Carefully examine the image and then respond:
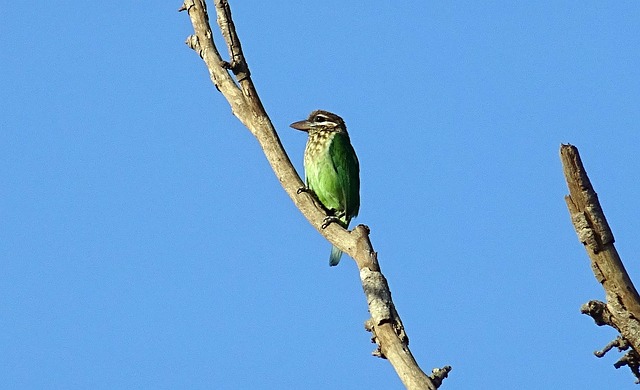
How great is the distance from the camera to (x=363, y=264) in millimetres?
6457

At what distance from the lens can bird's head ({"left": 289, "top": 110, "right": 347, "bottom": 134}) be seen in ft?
31.8

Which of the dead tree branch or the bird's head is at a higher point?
the bird's head

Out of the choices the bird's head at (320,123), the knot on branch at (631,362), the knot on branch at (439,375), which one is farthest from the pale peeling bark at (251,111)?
the bird's head at (320,123)

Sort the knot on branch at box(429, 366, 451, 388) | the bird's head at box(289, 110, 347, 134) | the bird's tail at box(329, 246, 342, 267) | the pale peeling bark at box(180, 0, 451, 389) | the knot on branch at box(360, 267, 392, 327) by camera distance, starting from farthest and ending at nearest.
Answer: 1. the bird's head at box(289, 110, 347, 134)
2. the bird's tail at box(329, 246, 342, 267)
3. the pale peeling bark at box(180, 0, 451, 389)
4. the knot on branch at box(360, 267, 392, 327)
5. the knot on branch at box(429, 366, 451, 388)

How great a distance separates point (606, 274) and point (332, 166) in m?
4.14

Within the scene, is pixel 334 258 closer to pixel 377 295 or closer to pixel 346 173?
pixel 346 173

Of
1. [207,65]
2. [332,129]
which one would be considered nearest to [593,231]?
[207,65]

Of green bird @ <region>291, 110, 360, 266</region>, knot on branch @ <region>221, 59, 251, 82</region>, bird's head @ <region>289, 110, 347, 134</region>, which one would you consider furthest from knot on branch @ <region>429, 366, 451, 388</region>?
bird's head @ <region>289, 110, 347, 134</region>

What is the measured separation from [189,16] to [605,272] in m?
3.90

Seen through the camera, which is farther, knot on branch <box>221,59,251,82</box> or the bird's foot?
knot on branch <box>221,59,251,82</box>

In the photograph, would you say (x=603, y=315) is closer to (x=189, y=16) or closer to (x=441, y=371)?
(x=441, y=371)

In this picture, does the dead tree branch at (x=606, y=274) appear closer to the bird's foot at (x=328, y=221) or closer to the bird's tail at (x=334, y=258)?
the bird's foot at (x=328, y=221)

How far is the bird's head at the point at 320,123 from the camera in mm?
9703

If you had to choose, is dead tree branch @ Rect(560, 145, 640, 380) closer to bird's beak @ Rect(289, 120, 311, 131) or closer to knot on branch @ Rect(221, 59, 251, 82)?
knot on branch @ Rect(221, 59, 251, 82)
